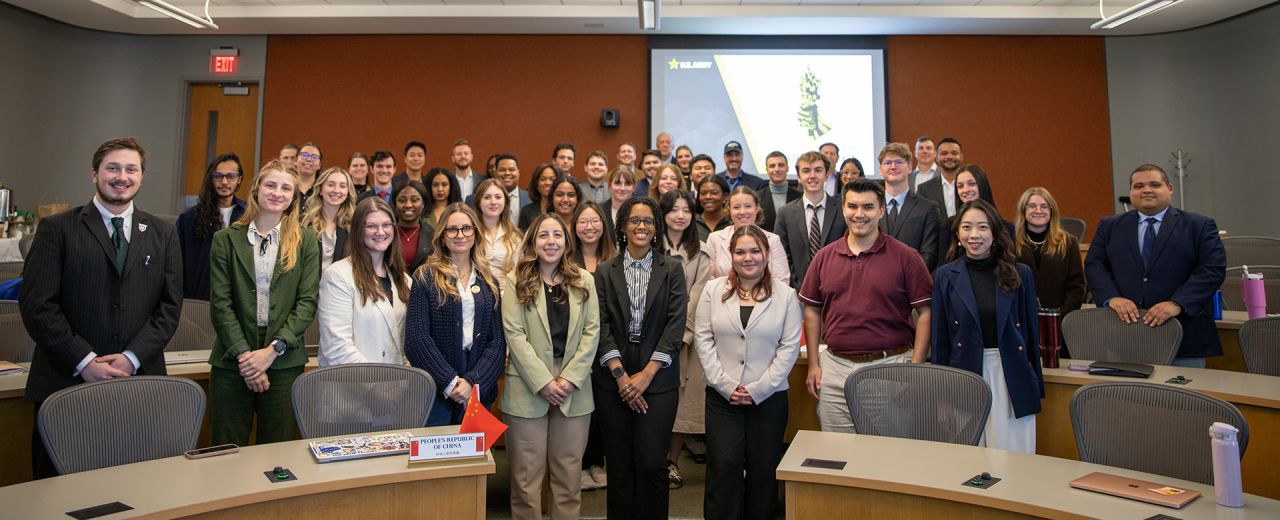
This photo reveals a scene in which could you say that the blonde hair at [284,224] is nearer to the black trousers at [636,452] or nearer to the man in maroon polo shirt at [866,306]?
the black trousers at [636,452]

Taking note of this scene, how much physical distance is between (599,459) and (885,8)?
6028 mm

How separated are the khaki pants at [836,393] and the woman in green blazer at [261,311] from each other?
229 centimetres

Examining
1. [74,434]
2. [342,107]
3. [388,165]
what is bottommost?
[74,434]

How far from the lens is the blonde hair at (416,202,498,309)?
10.1 ft

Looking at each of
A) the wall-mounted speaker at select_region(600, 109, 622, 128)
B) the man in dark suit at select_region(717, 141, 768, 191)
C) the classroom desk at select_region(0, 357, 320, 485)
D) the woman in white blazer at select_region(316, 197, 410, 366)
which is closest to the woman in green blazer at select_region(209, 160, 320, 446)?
the woman in white blazer at select_region(316, 197, 410, 366)

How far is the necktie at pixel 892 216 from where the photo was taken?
4148 millimetres

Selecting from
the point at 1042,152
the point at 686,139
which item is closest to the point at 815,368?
the point at 686,139

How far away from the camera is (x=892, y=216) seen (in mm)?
4195

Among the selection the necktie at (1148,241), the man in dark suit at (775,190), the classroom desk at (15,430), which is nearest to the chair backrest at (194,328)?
the classroom desk at (15,430)

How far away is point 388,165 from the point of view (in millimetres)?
6172

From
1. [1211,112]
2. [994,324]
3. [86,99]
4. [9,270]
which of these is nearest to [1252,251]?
[1211,112]

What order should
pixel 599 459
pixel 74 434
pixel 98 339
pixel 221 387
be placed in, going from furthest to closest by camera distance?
1. pixel 599 459
2. pixel 221 387
3. pixel 98 339
4. pixel 74 434

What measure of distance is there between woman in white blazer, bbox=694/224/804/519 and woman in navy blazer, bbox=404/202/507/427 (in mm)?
926

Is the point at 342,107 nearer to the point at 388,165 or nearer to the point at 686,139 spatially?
the point at 388,165
